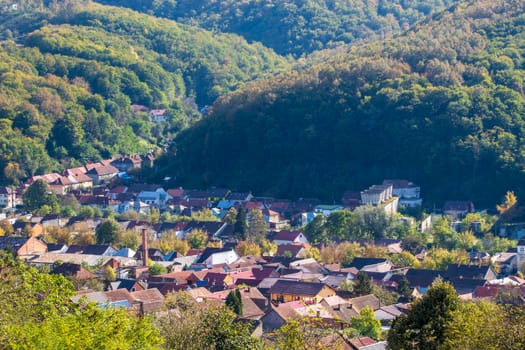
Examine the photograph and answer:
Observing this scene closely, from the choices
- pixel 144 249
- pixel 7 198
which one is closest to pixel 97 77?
pixel 7 198

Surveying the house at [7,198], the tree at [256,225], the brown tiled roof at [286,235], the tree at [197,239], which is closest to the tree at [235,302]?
the tree at [197,239]

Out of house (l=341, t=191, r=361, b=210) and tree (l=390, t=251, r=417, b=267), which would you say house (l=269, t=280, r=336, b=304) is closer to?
tree (l=390, t=251, r=417, b=267)

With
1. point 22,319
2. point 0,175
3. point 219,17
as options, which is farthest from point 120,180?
point 219,17

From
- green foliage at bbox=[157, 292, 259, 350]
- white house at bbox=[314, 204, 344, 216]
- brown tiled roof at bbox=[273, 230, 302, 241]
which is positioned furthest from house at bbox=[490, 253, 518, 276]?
green foliage at bbox=[157, 292, 259, 350]

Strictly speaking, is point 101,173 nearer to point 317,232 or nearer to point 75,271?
point 317,232

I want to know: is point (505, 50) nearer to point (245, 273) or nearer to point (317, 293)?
point (245, 273)

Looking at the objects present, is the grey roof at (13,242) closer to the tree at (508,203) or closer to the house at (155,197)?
the house at (155,197)
